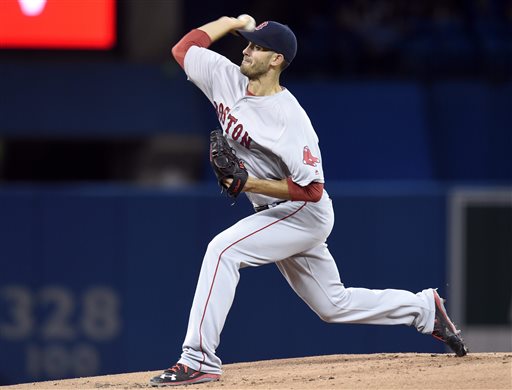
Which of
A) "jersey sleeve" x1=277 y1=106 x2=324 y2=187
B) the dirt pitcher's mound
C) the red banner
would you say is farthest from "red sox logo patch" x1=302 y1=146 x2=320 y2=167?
the red banner

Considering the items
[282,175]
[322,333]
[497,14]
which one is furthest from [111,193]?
[497,14]

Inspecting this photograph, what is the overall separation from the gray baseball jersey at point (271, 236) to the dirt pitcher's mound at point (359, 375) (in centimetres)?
20

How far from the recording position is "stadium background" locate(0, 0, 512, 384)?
812 cm

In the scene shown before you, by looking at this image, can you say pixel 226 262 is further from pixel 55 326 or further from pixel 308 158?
pixel 55 326

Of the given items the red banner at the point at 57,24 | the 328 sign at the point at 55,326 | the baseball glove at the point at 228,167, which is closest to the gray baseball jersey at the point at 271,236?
the baseball glove at the point at 228,167

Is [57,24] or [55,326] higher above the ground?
[57,24]

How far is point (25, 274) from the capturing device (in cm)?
812

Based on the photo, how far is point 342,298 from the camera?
17.2 feet

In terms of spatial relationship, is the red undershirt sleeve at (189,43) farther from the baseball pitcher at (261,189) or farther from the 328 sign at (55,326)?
the 328 sign at (55,326)

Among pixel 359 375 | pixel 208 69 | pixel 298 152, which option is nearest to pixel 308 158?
pixel 298 152

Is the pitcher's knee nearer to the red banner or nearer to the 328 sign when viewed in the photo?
the 328 sign

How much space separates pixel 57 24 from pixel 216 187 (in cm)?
186

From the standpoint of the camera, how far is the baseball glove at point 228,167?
4809 millimetres

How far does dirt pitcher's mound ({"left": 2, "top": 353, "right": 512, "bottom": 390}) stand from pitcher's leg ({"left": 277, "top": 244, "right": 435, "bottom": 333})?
214 millimetres
